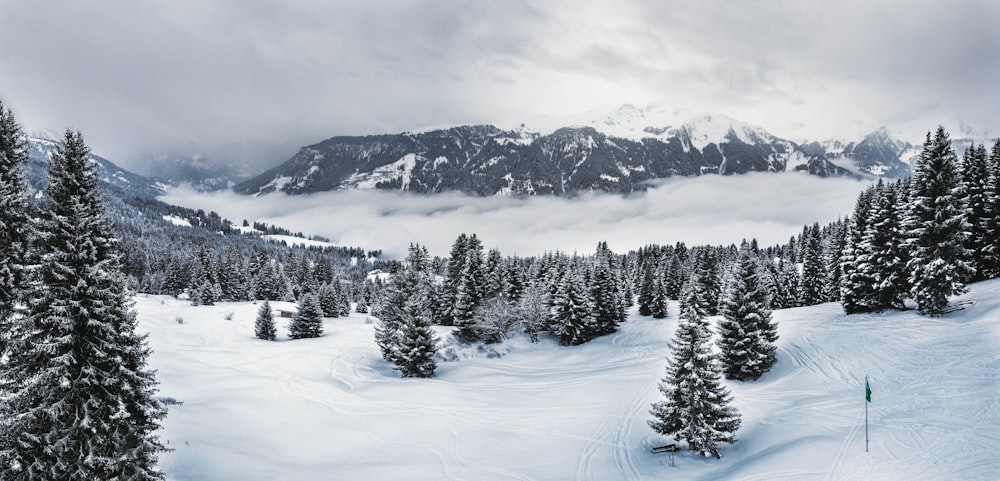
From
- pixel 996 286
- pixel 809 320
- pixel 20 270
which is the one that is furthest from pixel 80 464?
pixel 996 286

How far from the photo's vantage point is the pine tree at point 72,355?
13203mm

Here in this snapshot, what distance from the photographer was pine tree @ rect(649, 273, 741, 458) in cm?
2564

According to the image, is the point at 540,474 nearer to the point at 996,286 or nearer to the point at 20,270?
the point at 20,270

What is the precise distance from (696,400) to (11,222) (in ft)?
92.1

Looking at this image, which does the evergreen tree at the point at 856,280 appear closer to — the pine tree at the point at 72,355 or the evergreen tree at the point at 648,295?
the evergreen tree at the point at 648,295

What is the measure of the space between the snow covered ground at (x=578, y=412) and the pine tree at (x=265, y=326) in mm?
5680

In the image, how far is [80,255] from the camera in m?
13.6

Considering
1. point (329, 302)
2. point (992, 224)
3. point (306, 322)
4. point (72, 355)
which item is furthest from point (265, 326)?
point (992, 224)

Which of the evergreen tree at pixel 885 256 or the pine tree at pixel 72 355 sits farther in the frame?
the evergreen tree at pixel 885 256

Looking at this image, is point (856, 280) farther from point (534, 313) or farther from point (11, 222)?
point (11, 222)

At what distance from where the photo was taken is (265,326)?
5481cm

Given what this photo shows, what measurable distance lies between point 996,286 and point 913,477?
3136 centimetres

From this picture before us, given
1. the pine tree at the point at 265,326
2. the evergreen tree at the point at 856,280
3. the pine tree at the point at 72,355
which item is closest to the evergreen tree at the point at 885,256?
the evergreen tree at the point at 856,280

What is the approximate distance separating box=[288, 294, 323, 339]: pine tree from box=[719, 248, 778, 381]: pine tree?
42597 mm
